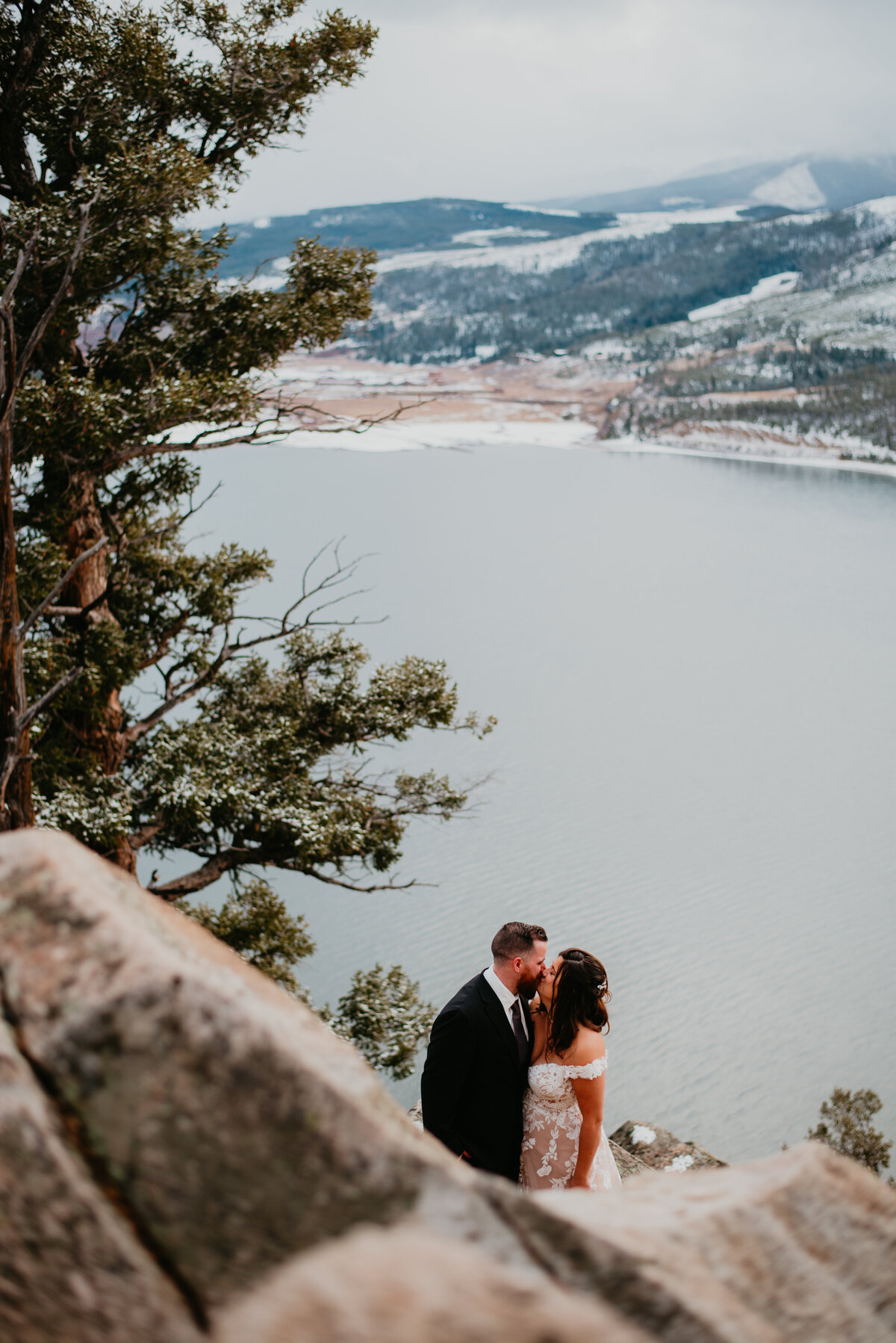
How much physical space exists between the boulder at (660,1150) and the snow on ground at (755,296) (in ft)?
532

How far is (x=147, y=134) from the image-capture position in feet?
28.7

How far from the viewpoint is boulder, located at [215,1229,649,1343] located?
54.4 inches

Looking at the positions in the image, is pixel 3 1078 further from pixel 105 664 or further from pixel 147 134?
pixel 147 134

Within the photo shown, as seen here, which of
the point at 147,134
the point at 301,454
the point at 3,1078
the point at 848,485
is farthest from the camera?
the point at 301,454

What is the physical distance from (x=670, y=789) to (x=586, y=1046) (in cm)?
2092

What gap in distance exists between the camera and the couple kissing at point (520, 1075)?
3.64 meters

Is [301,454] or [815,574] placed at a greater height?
[301,454]

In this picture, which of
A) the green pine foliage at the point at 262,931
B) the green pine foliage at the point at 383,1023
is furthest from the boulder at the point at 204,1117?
the green pine foliage at the point at 262,931

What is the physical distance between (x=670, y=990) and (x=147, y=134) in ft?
49.4

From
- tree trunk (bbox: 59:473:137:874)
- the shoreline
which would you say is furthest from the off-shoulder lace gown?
the shoreline

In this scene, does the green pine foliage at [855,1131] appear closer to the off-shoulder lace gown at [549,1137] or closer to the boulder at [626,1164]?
the boulder at [626,1164]

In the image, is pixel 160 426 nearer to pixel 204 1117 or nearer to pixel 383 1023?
pixel 383 1023

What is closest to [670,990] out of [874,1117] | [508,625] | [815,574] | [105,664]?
[874,1117]

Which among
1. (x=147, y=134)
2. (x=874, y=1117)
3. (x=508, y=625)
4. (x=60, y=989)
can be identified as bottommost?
(x=874, y=1117)
